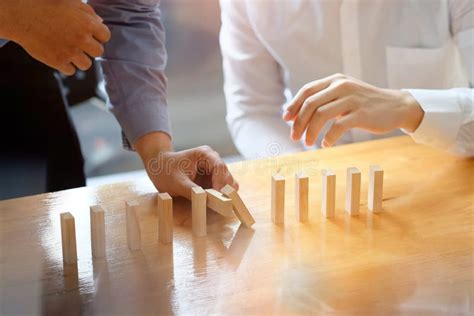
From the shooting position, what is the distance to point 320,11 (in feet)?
4.11

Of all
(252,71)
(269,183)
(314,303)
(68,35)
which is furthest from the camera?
(252,71)

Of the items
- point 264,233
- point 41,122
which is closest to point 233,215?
point 264,233

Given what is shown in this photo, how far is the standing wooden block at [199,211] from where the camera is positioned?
0.80m

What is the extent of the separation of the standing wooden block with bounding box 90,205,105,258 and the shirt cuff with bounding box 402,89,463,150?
0.51m

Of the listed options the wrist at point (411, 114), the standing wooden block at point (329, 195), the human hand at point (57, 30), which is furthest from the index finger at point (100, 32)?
the wrist at point (411, 114)

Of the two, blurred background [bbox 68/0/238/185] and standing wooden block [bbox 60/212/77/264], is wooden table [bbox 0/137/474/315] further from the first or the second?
blurred background [bbox 68/0/238/185]

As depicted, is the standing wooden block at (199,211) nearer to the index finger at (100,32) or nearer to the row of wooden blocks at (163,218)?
the row of wooden blocks at (163,218)

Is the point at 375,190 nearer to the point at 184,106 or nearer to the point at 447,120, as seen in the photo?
the point at 447,120

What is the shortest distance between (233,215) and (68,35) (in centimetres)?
29

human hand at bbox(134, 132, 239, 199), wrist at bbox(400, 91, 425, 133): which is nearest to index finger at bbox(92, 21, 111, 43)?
human hand at bbox(134, 132, 239, 199)

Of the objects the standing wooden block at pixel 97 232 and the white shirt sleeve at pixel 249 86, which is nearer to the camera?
the standing wooden block at pixel 97 232

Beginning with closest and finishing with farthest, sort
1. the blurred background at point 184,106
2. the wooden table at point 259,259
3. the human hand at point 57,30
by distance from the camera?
the wooden table at point 259,259 < the human hand at point 57,30 < the blurred background at point 184,106

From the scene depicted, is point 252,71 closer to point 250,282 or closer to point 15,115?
point 15,115

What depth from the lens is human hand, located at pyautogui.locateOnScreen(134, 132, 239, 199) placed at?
89 centimetres
